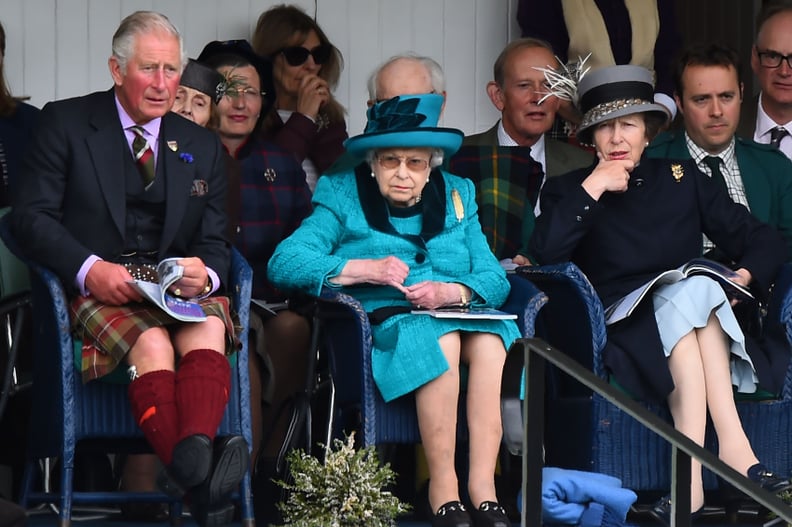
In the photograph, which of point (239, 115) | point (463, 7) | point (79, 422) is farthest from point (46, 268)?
point (463, 7)

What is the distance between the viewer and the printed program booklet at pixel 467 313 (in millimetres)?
5238

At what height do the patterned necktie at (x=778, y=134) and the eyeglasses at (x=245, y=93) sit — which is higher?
the eyeglasses at (x=245, y=93)

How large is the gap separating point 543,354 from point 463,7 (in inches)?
143

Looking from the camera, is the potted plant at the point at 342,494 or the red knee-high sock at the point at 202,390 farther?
the potted plant at the point at 342,494

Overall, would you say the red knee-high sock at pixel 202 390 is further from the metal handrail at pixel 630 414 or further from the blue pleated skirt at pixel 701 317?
the blue pleated skirt at pixel 701 317

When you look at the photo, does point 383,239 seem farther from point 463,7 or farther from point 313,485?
point 463,7

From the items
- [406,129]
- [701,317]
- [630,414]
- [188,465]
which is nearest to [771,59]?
[701,317]

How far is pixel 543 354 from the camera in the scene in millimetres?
4008

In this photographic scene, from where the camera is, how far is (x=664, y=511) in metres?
5.27

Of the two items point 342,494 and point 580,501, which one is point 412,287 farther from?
point 580,501

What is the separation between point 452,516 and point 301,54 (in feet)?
8.07

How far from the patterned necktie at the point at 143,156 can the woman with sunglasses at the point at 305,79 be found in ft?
4.70

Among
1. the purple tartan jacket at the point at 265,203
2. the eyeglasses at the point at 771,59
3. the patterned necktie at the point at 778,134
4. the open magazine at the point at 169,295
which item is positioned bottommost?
the open magazine at the point at 169,295

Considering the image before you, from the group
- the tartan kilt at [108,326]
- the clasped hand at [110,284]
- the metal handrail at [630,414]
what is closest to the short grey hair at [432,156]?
the tartan kilt at [108,326]
